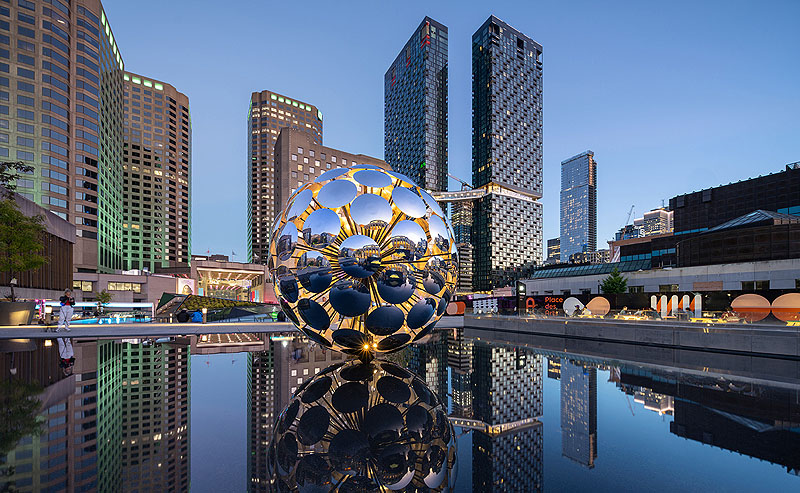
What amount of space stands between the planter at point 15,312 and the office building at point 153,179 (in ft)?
328

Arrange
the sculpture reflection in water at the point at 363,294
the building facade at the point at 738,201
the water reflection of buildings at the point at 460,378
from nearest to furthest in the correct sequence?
the sculpture reflection in water at the point at 363,294 → the water reflection of buildings at the point at 460,378 → the building facade at the point at 738,201

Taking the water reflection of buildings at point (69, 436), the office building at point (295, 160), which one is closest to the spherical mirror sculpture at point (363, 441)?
the water reflection of buildings at point (69, 436)

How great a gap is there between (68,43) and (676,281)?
343ft

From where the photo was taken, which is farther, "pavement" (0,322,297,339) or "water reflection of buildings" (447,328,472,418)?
"pavement" (0,322,297,339)

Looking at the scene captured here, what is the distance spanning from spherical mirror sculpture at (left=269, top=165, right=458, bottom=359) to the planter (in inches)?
989

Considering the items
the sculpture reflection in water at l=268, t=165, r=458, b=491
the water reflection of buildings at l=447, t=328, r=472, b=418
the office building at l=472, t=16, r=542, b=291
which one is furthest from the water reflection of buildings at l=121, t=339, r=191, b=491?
the office building at l=472, t=16, r=542, b=291

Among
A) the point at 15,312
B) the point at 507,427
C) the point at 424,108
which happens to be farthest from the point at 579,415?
the point at 424,108

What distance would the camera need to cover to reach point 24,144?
5906 centimetres

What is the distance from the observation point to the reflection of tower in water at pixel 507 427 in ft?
12.1

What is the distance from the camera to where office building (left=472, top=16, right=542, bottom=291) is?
462 feet

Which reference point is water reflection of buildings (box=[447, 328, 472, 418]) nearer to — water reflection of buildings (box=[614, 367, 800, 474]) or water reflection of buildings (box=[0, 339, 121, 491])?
water reflection of buildings (box=[614, 367, 800, 474])

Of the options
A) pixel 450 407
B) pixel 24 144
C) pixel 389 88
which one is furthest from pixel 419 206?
pixel 389 88

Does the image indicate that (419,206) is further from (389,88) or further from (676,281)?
(389,88)

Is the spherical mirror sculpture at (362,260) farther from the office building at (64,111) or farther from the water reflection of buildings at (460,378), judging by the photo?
the office building at (64,111)
